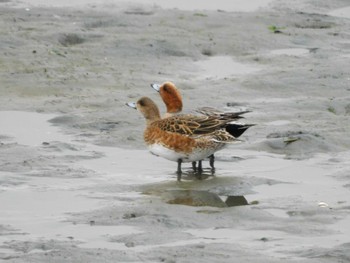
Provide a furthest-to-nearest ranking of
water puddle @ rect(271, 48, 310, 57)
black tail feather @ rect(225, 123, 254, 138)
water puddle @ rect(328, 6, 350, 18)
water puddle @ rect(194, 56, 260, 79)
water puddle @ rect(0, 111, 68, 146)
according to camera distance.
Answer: water puddle @ rect(328, 6, 350, 18)
water puddle @ rect(271, 48, 310, 57)
water puddle @ rect(194, 56, 260, 79)
water puddle @ rect(0, 111, 68, 146)
black tail feather @ rect(225, 123, 254, 138)

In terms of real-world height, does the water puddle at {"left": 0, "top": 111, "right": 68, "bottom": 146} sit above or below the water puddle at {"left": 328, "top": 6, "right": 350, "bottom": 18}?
below

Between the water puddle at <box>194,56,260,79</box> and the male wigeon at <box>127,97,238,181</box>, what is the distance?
3.60 m

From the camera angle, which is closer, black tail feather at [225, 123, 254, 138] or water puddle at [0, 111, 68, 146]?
black tail feather at [225, 123, 254, 138]

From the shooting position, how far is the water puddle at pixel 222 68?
1503cm

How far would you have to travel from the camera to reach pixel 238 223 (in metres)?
9.34

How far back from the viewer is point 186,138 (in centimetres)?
1115

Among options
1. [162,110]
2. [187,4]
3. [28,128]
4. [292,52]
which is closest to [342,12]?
[187,4]

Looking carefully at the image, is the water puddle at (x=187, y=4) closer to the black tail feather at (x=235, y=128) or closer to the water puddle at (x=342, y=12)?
the water puddle at (x=342, y=12)

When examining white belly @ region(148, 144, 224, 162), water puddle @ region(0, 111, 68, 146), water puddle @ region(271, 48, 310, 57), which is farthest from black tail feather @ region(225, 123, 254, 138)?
water puddle @ region(271, 48, 310, 57)

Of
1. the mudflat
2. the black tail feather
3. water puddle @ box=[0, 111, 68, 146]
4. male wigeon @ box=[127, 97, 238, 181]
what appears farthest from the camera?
water puddle @ box=[0, 111, 68, 146]

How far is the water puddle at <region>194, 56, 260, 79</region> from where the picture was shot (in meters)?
15.0

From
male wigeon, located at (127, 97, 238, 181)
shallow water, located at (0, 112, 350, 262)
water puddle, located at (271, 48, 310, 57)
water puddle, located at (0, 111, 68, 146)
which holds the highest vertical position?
water puddle, located at (271, 48, 310, 57)

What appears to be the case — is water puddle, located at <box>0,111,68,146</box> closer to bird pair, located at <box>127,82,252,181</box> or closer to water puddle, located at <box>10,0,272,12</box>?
bird pair, located at <box>127,82,252,181</box>

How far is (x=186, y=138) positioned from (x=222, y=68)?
14.3ft
